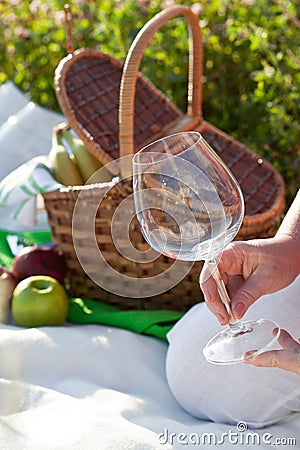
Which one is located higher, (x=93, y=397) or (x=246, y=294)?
(x=246, y=294)

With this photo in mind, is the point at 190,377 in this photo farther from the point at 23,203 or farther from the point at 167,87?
the point at 167,87

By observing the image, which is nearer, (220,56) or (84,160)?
(84,160)

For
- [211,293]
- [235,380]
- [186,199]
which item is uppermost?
[186,199]

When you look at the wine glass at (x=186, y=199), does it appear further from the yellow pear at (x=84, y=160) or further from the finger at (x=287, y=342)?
the yellow pear at (x=84, y=160)

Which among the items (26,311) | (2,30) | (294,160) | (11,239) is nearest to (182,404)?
(26,311)

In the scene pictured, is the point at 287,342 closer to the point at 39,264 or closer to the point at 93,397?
the point at 93,397

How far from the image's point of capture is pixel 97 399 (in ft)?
4.75

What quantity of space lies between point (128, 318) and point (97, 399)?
0.35 m

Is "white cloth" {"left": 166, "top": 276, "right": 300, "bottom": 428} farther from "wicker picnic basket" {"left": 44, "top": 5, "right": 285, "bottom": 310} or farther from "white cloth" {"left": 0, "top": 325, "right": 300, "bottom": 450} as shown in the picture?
"wicker picnic basket" {"left": 44, "top": 5, "right": 285, "bottom": 310}

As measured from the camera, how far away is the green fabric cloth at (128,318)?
1.74 meters

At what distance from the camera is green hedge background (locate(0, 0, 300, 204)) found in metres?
2.37

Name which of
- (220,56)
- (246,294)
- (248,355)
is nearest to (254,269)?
(246,294)

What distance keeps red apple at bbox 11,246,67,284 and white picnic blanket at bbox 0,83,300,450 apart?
0.18 m

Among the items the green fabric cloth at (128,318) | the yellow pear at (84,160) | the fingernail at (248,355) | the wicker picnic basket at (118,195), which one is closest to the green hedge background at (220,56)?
the wicker picnic basket at (118,195)
